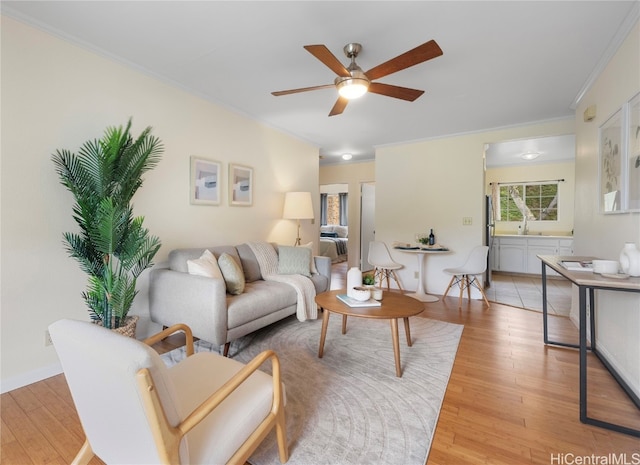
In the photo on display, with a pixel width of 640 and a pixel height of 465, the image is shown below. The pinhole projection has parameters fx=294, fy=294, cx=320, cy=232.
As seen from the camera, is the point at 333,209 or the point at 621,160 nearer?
the point at 621,160

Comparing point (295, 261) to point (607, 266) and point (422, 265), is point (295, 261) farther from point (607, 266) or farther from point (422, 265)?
point (607, 266)

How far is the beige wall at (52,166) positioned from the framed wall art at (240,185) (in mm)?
535

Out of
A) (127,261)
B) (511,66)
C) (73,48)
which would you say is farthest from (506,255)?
(73,48)

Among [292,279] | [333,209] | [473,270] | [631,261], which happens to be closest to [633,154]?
[631,261]

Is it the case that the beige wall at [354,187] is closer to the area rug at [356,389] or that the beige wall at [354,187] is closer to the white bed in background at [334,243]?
the white bed in background at [334,243]

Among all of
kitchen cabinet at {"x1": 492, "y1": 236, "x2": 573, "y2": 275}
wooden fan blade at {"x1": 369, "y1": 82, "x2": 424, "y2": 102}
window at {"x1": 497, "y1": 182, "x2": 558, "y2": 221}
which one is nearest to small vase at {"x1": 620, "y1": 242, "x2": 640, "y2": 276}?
wooden fan blade at {"x1": 369, "y1": 82, "x2": 424, "y2": 102}

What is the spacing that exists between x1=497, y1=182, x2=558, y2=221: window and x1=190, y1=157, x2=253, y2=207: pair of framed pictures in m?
5.79

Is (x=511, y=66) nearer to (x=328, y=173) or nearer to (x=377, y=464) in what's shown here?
(x=377, y=464)

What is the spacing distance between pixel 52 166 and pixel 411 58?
100 inches

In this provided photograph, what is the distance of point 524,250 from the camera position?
5938 millimetres

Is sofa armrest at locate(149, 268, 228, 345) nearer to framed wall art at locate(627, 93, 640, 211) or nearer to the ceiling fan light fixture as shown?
the ceiling fan light fixture

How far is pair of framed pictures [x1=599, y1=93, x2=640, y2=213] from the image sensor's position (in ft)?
6.25

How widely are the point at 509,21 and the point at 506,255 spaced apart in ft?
17.2

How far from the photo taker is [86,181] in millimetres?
2037
